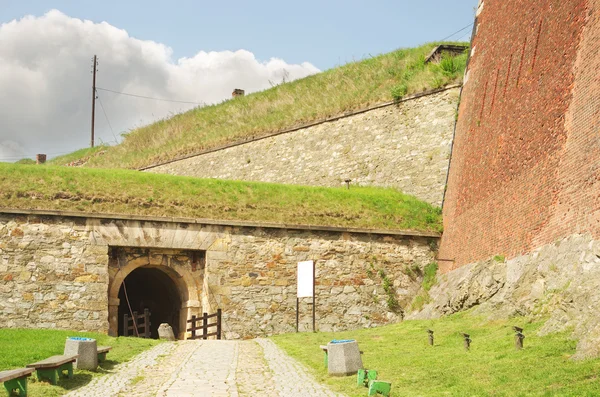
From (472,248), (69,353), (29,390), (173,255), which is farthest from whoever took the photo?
(173,255)

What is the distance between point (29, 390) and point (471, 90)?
13625 mm

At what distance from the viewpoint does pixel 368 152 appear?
24.1m

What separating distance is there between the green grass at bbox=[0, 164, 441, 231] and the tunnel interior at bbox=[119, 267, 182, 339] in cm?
210

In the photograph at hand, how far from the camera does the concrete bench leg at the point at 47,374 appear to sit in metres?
10.0

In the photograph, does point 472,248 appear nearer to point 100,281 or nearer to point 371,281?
point 371,281

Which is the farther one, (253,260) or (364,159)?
(364,159)

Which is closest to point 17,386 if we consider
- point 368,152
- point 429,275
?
point 429,275

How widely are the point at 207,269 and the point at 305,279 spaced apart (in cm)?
244

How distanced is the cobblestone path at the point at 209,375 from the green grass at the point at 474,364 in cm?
40

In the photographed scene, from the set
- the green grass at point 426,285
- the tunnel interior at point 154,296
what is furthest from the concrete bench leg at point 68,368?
the green grass at point 426,285

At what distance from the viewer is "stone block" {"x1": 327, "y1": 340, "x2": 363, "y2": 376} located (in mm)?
10430

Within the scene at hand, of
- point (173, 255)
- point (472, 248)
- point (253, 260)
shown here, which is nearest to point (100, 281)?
point (173, 255)

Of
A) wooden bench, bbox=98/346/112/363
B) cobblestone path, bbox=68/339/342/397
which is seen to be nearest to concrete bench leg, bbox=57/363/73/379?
cobblestone path, bbox=68/339/342/397

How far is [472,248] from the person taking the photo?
56.4ft
